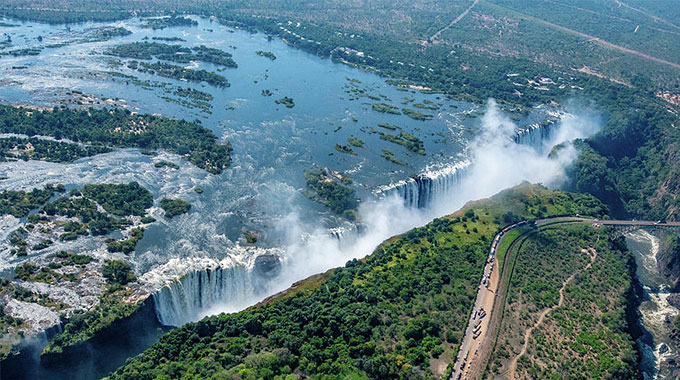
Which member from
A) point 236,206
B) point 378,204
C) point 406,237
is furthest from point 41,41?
point 406,237

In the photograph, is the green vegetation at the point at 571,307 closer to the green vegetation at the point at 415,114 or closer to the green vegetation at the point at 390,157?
the green vegetation at the point at 390,157

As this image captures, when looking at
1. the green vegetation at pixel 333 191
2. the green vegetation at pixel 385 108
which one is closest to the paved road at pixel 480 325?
the green vegetation at pixel 333 191

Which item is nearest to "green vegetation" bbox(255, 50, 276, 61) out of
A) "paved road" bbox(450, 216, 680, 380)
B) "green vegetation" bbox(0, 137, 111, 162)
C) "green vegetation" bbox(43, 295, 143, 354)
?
"green vegetation" bbox(0, 137, 111, 162)

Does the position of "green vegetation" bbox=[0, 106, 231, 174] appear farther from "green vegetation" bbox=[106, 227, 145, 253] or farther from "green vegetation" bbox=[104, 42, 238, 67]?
"green vegetation" bbox=[104, 42, 238, 67]

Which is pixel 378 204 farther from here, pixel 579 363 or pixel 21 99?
pixel 21 99

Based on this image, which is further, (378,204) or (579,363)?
(378,204)

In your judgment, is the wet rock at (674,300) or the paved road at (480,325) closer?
the paved road at (480,325)
